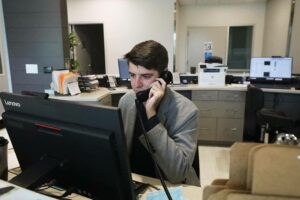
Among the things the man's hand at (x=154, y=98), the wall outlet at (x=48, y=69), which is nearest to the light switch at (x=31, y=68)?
the wall outlet at (x=48, y=69)

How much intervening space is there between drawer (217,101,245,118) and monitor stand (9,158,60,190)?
10.1 feet

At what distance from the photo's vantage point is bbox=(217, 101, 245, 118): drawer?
11.6 ft

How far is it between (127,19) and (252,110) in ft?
10.6

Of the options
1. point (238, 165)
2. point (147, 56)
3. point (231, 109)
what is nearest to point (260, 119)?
point (231, 109)

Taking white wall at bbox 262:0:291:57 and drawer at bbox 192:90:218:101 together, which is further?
white wall at bbox 262:0:291:57

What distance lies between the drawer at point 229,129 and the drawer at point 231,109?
0.07 meters

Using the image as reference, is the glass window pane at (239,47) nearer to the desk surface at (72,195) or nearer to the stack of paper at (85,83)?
the stack of paper at (85,83)

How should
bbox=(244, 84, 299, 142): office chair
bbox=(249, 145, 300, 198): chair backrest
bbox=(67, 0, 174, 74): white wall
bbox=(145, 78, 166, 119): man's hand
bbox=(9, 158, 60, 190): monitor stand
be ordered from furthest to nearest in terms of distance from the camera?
bbox=(67, 0, 174, 74): white wall < bbox=(244, 84, 299, 142): office chair < bbox=(145, 78, 166, 119): man's hand < bbox=(9, 158, 60, 190): monitor stand < bbox=(249, 145, 300, 198): chair backrest

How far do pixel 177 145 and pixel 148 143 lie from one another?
20 centimetres

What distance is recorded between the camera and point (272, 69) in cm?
382

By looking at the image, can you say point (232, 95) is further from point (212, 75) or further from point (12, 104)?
point (12, 104)

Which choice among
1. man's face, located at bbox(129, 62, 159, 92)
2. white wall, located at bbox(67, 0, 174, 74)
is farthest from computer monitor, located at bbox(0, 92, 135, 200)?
white wall, located at bbox(67, 0, 174, 74)

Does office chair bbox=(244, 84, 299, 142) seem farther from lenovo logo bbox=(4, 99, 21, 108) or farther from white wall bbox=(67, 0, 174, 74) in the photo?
lenovo logo bbox=(4, 99, 21, 108)

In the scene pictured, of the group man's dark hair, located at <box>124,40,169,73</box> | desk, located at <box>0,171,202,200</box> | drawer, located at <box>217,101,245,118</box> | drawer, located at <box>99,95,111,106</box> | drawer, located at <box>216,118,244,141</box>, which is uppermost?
man's dark hair, located at <box>124,40,169,73</box>
